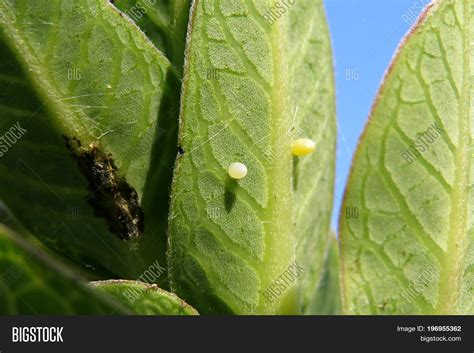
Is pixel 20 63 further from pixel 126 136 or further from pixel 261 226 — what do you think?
pixel 261 226

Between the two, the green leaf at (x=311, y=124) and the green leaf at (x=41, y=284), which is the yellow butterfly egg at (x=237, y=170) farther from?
the green leaf at (x=41, y=284)

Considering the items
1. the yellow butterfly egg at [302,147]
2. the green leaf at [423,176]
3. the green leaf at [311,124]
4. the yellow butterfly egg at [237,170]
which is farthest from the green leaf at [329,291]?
the yellow butterfly egg at [237,170]

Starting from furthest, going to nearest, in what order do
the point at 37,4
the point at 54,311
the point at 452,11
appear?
the point at 452,11
the point at 37,4
the point at 54,311

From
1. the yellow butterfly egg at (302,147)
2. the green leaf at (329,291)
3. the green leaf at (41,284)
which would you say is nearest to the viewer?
the green leaf at (41,284)

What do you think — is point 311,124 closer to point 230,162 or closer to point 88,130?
point 230,162

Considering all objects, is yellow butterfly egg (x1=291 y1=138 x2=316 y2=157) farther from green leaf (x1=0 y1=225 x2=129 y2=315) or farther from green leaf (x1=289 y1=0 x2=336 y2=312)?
green leaf (x1=0 y1=225 x2=129 y2=315)

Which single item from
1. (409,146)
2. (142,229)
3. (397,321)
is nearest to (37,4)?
(142,229)

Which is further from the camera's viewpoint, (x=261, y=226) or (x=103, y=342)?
(x=103, y=342)
